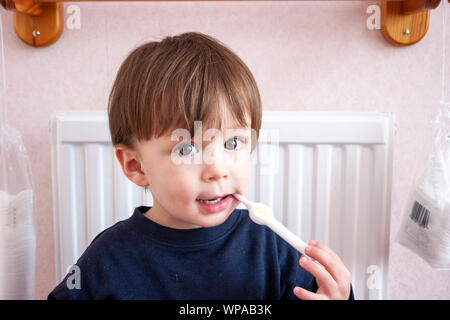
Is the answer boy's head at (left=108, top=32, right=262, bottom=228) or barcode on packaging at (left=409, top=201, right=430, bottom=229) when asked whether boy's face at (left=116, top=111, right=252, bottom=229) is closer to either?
boy's head at (left=108, top=32, right=262, bottom=228)

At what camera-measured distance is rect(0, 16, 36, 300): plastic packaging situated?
0.61 meters

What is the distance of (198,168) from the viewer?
1.62 feet

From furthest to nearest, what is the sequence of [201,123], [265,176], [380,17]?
[265,176] → [380,17] → [201,123]

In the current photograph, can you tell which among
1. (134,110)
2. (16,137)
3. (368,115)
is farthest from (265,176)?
(16,137)

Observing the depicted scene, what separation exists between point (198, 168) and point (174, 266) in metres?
0.16

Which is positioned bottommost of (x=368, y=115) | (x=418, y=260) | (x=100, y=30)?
(x=418, y=260)

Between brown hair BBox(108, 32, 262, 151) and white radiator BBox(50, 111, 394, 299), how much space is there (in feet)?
0.43

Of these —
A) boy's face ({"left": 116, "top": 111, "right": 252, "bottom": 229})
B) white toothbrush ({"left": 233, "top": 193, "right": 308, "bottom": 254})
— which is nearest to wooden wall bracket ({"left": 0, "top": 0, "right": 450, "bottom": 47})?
boy's face ({"left": 116, "top": 111, "right": 252, "bottom": 229})

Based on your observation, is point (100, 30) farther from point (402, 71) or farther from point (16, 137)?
point (402, 71)

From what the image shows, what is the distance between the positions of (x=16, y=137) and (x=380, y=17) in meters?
0.58

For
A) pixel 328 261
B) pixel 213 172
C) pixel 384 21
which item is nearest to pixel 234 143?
pixel 213 172

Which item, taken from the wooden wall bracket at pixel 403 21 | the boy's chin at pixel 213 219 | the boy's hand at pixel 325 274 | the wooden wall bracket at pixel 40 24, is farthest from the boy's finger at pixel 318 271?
the wooden wall bracket at pixel 40 24

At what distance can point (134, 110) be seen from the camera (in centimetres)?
51

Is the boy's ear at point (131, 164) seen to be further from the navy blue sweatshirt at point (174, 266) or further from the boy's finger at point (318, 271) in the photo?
the boy's finger at point (318, 271)
